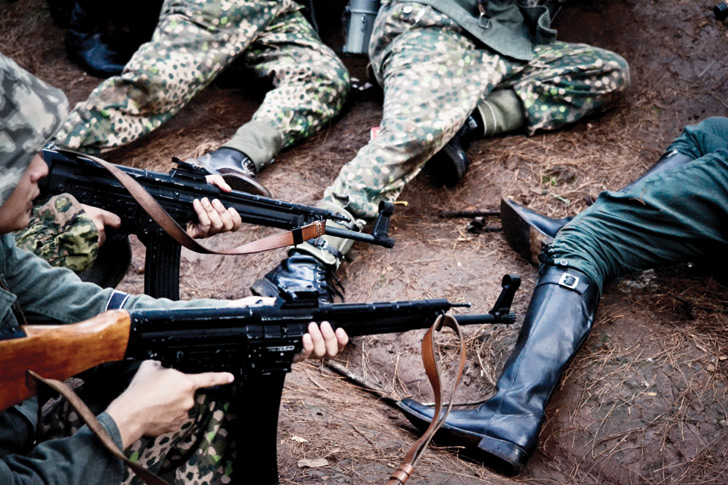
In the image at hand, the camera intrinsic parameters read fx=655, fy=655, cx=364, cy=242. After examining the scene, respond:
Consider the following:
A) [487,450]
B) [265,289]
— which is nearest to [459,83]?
[265,289]

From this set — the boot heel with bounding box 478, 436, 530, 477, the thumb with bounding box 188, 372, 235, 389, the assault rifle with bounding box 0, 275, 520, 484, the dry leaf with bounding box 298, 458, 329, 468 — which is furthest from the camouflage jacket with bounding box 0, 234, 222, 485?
the boot heel with bounding box 478, 436, 530, 477

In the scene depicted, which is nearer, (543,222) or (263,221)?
(263,221)

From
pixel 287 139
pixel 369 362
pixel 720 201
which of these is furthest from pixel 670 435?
pixel 287 139

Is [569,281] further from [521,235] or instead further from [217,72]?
[217,72]

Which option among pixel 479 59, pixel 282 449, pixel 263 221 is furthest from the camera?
pixel 479 59

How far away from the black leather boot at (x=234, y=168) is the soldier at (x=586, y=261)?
6.02ft

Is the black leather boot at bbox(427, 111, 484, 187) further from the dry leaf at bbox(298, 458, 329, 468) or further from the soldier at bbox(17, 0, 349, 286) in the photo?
the dry leaf at bbox(298, 458, 329, 468)

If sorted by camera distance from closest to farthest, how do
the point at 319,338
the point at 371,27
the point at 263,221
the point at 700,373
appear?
1. the point at 319,338
2. the point at 700,373
3. the point at 263,221
4. the point at 371,27

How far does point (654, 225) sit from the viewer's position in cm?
338

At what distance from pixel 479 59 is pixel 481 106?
33cm

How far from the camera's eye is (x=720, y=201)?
3236mm

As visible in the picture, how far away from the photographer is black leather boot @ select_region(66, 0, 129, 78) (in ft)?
18.4

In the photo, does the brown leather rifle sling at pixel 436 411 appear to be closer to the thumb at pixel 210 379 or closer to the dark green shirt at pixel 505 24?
the thumb at pixel 210 379

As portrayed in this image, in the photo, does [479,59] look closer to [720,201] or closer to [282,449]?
[720,201]
